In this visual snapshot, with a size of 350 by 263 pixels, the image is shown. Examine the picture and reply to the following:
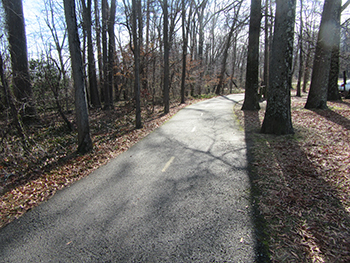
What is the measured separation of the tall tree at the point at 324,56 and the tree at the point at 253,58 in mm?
3199

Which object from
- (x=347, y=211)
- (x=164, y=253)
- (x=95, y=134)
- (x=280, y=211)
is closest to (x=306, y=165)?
(x=347, y=211)

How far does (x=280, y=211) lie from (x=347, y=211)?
1090 millimetres

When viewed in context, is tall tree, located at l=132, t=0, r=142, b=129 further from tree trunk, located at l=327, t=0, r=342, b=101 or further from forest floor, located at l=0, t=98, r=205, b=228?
tree trunk, located at l=327, t=0, r=342, b=101

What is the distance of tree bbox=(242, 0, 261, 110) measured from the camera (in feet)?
40.1

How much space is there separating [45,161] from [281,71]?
9167mm

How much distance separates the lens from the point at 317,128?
8070 millimetres

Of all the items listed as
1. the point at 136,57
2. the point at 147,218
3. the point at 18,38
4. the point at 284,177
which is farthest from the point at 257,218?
the point at 18,38

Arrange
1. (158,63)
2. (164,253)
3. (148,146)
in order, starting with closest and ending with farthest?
1. (164,253)
2. (148,146)
3. (158,63)

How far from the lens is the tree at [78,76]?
6.54m

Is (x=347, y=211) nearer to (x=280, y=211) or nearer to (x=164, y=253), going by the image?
(x=280, y=211)

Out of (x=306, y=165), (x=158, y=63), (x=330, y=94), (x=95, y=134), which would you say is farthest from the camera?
(x=158, y=63)

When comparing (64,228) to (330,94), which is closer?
(64,228)

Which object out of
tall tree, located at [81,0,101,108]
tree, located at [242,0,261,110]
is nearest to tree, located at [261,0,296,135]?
tree, located at [242,0,261,110]

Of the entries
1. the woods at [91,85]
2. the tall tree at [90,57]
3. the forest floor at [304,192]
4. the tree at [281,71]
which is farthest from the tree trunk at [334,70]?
the tall tree at [90,57]
